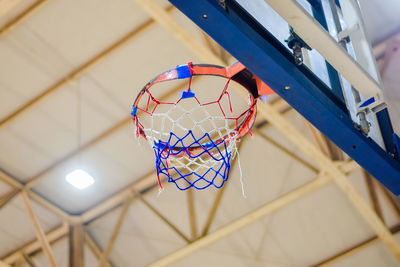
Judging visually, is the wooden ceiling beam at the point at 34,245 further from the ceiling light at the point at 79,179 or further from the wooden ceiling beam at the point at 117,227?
the ceiling light at the point at 79,179

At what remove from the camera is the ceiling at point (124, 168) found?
22.9 ft

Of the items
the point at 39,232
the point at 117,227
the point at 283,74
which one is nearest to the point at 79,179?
the point at 39,232

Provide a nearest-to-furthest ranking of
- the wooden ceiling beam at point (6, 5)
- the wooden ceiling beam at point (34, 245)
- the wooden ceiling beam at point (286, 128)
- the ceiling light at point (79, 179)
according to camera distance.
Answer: the wooden ceiling beam at point (286, 128) → the wooden ceiling beam at point (6, 5) → the ceiling light at point (79, 179) → the wooden ceiling beam at point (34, 245)

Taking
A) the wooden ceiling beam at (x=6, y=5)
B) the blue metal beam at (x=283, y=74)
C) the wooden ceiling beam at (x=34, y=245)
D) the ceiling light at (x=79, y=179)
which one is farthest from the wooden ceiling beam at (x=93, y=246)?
the blue metal beam at (x=283, y=74)

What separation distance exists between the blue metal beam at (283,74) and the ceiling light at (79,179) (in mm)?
5356

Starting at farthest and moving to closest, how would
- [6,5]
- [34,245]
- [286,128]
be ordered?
[34,245], [286,128], [6,5]

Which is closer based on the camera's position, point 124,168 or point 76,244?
point 124,168

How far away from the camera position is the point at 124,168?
8.86 meters

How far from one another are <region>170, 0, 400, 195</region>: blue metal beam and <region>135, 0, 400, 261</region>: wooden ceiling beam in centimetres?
221

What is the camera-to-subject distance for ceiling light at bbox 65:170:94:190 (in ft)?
27.8

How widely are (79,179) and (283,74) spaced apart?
5.71 m

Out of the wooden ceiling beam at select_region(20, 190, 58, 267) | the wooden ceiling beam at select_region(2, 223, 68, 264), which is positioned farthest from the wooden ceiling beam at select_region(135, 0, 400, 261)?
the wooden ceiling beam at select_region(2, 223, 68, 264)

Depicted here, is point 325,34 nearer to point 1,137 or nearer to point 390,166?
point 390,166

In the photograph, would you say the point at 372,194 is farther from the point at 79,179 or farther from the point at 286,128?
the point at 79,179
